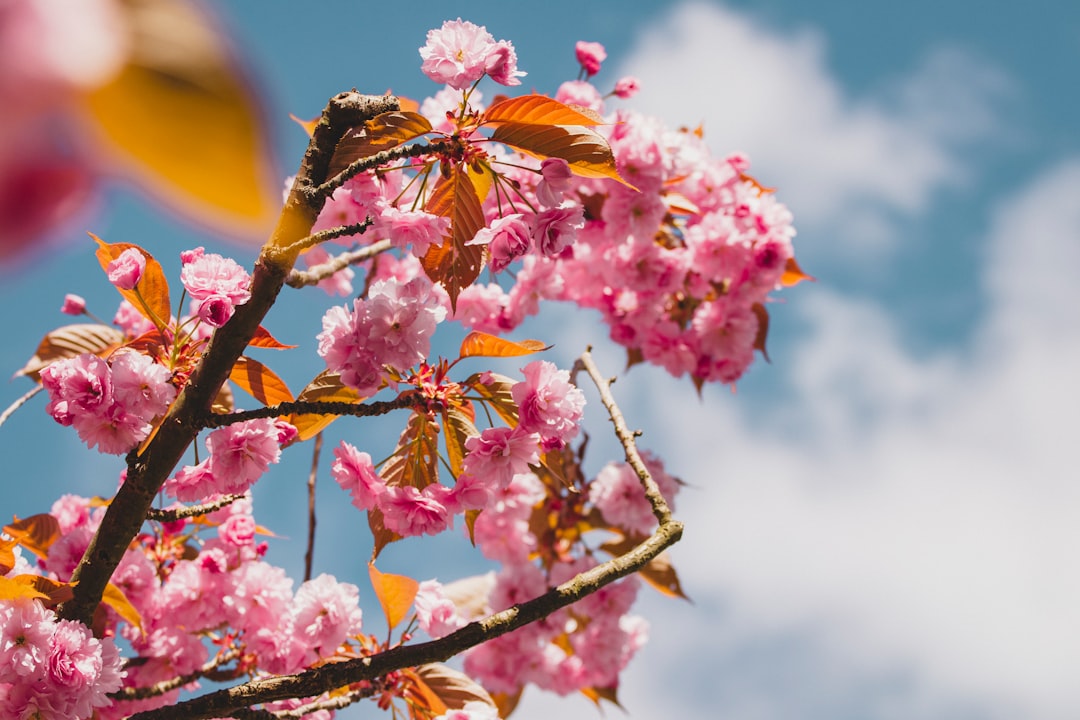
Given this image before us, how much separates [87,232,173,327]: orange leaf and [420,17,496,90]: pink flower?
63 cm

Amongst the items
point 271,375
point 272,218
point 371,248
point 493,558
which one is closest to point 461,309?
point 371,248

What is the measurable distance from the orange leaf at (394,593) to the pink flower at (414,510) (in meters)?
0.19

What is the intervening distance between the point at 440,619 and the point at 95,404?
0.85 metres

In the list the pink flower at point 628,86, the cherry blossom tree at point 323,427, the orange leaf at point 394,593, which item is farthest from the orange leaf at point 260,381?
the pink flower at point 628,86

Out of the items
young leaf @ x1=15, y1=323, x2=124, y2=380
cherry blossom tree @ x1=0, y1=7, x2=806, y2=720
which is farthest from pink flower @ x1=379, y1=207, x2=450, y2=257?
young leaf @ x1=15, y1=323, x2=124, y2=380

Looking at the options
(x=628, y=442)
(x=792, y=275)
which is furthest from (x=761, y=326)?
(x=628, y=442)

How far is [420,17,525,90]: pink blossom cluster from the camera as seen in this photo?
67.2 inches

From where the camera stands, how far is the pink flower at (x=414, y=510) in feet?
5.77

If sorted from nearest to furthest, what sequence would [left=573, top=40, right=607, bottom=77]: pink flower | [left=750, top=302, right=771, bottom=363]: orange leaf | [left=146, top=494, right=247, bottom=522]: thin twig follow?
[left=146, top=494, right=247, bottom=522]: thin twig < [left=573, top=40, right=607, bottom=77]: pink flower < [left=750, top=302, right=771, bottom=363]: orange leaf

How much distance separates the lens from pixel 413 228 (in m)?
1.68

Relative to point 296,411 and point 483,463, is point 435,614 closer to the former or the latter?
point 483,463

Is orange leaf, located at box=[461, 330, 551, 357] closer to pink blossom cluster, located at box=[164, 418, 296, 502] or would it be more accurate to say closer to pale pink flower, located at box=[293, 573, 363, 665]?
pink blossom cluster, located at box=[164, 418, 296, 502]

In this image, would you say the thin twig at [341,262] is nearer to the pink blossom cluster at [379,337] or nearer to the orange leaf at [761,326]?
the pink blossom cluster at [379,337]

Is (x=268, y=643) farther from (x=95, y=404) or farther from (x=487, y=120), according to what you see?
(x=487, y=120)
